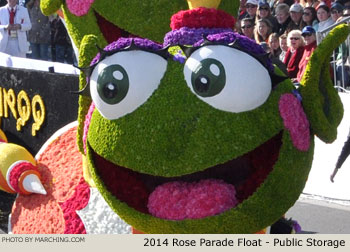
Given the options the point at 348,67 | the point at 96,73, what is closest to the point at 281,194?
the point at 96,73

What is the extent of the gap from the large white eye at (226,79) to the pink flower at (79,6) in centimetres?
121

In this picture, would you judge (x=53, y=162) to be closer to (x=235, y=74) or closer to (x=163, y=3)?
(x=163, y=3)

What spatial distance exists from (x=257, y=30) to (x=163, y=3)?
5.24 metres

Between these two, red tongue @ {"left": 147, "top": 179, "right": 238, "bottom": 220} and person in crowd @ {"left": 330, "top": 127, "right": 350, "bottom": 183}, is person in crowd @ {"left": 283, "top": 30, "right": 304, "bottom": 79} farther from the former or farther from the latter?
red tongue @ {"left": 147, "top": 179, "right": 238, "bottom": 220}

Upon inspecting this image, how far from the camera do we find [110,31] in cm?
471

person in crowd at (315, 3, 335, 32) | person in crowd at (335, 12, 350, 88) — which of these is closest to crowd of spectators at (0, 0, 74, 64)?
person in crowd at (315, 3, 335, 32)

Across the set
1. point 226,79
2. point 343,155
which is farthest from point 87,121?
point 343,155

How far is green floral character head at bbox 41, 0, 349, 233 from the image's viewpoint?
12.0 ft

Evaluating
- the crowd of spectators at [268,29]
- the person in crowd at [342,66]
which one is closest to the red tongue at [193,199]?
the crowd of spectators at [268,29]

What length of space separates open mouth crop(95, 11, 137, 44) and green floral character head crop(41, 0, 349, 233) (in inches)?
31.3

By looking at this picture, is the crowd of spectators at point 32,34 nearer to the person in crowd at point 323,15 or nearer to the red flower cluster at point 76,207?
the person in crowd at point 323,15

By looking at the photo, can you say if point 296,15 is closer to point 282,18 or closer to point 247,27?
point 282,18

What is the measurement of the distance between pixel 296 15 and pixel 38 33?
3714 millimetres

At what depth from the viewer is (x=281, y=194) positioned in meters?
3.79
